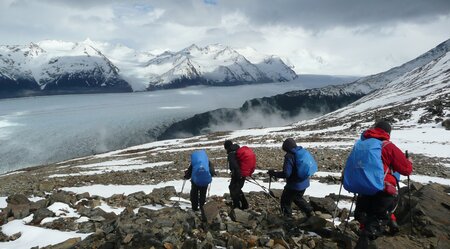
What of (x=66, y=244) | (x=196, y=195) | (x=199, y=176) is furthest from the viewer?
(x=196, y=195)

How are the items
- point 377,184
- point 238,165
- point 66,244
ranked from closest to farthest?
1. point 377,184
2. point 66,244
3. point 238,165

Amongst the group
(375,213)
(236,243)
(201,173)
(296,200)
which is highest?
(375,213)

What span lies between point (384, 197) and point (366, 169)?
0.81 m

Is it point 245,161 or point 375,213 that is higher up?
point 245,161

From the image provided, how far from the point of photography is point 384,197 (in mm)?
7992

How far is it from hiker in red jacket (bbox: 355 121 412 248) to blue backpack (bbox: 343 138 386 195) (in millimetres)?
212

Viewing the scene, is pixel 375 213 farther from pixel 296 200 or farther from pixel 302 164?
pixel 296 200

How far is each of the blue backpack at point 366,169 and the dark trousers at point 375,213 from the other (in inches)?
12.5

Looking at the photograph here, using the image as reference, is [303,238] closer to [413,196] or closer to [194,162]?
[413,196]

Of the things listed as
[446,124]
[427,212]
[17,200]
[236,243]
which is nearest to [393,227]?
[427,212]

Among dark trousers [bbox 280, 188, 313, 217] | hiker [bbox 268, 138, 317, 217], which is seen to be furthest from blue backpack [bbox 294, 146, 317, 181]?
dark trousers [bbox 280, 188, 313, 217]

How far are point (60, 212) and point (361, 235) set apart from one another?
10.7 metres

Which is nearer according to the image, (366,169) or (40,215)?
(366,169)

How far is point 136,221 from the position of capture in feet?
37.2
